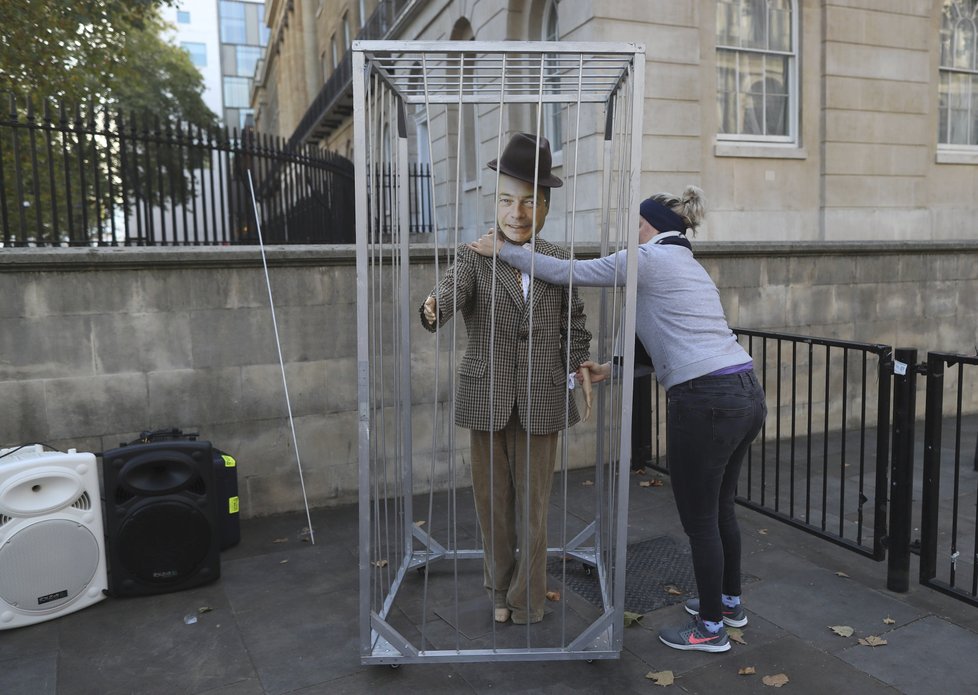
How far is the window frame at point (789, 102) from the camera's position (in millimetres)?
9547

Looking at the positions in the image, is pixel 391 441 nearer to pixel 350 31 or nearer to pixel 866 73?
pixel 866 73

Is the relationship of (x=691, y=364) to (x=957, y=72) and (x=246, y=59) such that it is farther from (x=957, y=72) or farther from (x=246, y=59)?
(x=246, y=59)

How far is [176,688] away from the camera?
10.5ft

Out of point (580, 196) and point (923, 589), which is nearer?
point (923, 589)

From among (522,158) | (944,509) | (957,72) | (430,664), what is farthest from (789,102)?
(430,664)

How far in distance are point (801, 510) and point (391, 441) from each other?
2.90 meters

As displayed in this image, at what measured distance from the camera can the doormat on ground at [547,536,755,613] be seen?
395 centimetres

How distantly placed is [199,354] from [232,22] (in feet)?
361

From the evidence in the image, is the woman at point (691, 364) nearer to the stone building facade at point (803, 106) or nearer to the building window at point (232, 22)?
the stone building facade at point (803, 106)

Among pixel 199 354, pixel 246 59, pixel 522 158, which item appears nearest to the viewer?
pixel 522 158

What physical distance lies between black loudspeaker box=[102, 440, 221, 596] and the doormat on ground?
192 cm

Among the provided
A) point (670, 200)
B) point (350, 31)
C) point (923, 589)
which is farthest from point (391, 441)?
point (350, 31)

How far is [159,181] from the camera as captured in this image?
578 centimetres

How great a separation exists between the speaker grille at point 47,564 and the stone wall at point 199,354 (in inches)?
46.1
